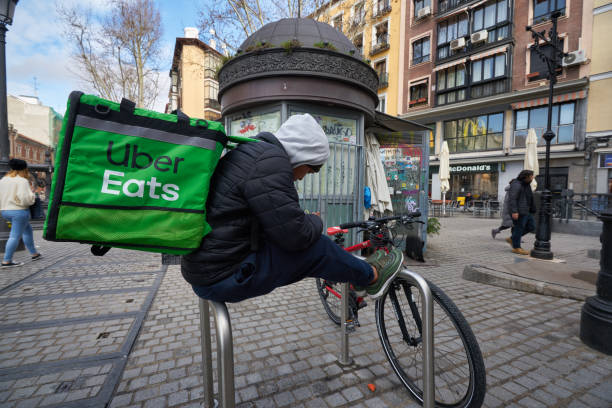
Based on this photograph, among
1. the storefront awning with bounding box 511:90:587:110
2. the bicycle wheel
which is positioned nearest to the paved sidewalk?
the bicycle wheel

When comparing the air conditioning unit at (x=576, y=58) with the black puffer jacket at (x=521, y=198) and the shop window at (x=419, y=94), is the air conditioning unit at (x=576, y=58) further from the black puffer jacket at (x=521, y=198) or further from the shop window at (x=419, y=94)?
the black puffer jacket at (x=521, y=198)

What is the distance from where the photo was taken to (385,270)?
2.20 metres

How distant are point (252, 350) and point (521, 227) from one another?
286 inches

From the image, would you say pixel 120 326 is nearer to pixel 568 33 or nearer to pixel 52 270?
pixel 52 270

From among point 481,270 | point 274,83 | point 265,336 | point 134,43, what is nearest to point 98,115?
point 265,336

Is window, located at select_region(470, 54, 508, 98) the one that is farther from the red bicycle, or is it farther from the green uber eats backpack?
the green uber eats backpack

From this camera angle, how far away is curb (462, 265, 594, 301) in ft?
13.6

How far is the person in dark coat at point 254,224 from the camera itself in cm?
152

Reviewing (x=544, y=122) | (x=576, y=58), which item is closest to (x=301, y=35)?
(x=544, y=122)

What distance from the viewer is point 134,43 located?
16562 mm

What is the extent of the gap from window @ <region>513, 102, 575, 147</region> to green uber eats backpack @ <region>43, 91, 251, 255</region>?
80.0 ft

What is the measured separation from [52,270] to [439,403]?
6.43 metres

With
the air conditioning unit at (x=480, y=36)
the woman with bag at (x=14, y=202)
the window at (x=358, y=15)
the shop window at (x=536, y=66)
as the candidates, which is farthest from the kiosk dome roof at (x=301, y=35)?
the air conditioning unit at (x=480, y=36)

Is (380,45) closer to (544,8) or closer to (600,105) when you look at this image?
(544,8)
